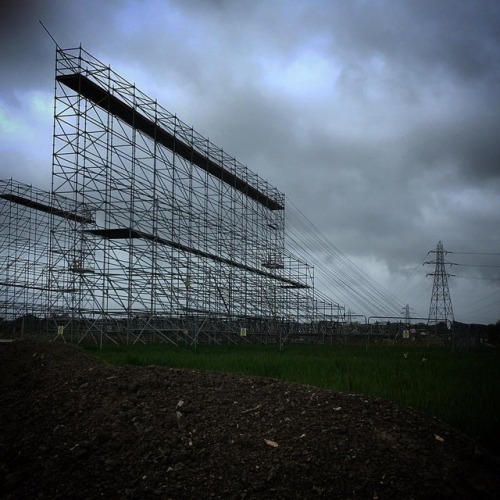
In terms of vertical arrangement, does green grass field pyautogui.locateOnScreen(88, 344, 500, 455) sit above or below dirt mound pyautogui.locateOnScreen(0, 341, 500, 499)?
above

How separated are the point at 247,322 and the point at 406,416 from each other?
85.1 feet

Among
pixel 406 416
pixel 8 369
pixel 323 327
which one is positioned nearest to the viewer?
pixel 406 416

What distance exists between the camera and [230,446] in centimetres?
557

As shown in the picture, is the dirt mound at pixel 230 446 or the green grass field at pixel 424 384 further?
the green grass field at pixel 424 384

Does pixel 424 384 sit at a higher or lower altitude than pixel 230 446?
higher

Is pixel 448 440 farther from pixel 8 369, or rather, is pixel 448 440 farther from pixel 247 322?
pixel 247 322

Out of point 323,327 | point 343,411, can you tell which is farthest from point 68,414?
point 323,327

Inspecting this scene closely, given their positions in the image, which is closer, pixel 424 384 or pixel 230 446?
pixel 230 446

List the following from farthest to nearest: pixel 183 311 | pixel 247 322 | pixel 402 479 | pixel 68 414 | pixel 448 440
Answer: pixel 247 322 < pixel 183 311 < pixel 68 414 < pixel 448 440 < pixel 402 479

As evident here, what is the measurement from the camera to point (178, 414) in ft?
20.7

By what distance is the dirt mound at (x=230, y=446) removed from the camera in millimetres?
4902

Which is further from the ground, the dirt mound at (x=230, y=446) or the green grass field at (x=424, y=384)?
the green grass field at (x=424, y=384)

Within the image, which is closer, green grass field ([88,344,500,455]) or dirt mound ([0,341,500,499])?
dirt mound ([0,341,500,499])

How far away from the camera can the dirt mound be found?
490 centimetres
